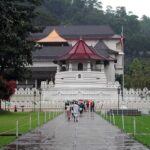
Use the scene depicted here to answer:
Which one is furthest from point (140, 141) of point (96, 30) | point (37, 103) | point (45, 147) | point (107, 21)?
point (107, 21)

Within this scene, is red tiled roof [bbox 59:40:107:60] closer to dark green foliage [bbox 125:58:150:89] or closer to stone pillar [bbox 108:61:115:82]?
dark green foliage [bbox 125:58:150:89]

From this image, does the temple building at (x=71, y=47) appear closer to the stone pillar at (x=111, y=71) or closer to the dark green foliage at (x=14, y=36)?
the stone pillar at (x=111, y=71)

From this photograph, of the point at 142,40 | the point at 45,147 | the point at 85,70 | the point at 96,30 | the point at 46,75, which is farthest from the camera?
the point at 142,40

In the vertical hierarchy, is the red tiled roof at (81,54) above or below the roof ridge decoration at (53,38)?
below

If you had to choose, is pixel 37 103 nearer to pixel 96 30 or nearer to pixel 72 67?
pixel 72 67

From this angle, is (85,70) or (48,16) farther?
(48,16)

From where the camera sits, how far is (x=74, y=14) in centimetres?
19838

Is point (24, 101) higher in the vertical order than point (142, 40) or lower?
lower

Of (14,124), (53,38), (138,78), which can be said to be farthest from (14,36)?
(53,38)

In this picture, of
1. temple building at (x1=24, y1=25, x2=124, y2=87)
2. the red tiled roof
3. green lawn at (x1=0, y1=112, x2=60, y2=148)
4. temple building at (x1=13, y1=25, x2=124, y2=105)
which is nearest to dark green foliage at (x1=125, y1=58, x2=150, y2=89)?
temple building at (x1=13, y1=25, x2=124, y2=105)

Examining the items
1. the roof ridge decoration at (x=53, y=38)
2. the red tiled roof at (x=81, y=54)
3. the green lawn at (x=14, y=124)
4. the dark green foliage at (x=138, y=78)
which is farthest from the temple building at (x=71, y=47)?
the green lawn at (x=14, y=124)

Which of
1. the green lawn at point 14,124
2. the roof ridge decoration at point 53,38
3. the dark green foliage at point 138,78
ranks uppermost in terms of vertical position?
the roof ridge decoration at point 53,38

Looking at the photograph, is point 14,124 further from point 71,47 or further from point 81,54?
point 71,47

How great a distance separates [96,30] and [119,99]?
2266 inches
